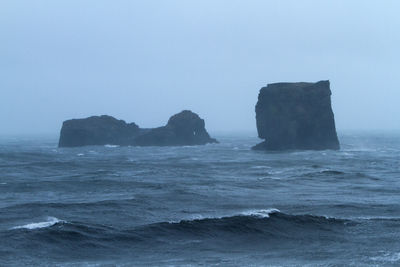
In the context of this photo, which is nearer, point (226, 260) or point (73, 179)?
point (226, 260)

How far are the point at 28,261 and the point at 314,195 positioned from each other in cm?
2635

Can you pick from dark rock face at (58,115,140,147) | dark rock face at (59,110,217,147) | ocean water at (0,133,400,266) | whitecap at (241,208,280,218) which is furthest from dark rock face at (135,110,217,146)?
whitecap at (241,208,280,218)

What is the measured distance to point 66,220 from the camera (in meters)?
32.3

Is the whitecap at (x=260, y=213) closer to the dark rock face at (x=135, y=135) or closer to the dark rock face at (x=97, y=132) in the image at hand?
the dark rock face at (x=135, y=135)

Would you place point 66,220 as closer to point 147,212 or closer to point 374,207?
point 147,212

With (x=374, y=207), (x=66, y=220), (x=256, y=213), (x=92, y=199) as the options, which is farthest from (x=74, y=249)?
(x=374, y=207)

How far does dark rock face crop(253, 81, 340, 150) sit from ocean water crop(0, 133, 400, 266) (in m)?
52.7

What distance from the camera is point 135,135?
513 feet

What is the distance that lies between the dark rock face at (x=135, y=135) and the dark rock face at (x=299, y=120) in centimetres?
3511

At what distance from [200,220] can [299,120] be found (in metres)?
83.9

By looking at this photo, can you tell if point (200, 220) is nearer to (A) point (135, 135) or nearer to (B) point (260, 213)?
(B) point (260, 213)

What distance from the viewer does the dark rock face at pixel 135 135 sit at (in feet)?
480

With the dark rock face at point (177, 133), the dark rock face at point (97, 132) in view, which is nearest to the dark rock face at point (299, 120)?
the dark rock face at point (177, 133)

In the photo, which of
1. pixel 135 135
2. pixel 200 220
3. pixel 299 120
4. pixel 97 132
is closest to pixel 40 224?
pixel 200 220
